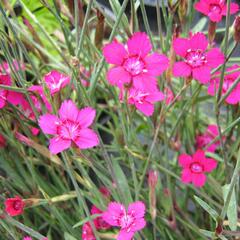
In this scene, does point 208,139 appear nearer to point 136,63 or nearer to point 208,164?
point 208,164

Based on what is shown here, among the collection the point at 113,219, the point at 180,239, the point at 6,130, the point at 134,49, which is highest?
the point at 134,49

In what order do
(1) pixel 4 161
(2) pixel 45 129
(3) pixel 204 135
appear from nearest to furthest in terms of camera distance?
1. (2) pixel 45 129
2. (1) pixel 4 161
3. (3) pixel 204 135

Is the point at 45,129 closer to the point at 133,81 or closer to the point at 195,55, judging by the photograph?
the point at 133,81

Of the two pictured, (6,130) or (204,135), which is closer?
(6,130)

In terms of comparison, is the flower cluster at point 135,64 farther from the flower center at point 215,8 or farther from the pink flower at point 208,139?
the pink flower at point 208,139

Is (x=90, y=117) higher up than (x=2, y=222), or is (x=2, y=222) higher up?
(x=90, y=117)

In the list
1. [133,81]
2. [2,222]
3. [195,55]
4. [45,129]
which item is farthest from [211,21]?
[2,222]

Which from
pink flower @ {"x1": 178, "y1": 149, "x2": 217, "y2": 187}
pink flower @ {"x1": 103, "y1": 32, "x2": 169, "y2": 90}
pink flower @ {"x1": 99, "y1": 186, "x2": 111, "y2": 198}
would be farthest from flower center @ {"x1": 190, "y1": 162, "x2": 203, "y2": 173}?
pink flower @ {"x1": 103, "y1": 32, "x2": 169, "y2": 90}

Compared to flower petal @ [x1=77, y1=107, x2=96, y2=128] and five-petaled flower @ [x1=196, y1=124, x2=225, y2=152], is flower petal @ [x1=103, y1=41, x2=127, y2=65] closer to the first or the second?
flower petal @ [x1=77, y1=107, x2=96, y2=128]
